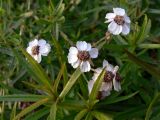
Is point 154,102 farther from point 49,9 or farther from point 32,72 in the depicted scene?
point 49,9

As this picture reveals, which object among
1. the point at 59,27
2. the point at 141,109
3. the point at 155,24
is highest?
the point at 59,27

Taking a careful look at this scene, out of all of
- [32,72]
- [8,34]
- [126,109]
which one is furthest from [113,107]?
[8,34]

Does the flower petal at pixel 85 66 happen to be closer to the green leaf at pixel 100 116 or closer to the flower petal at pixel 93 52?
the flower petal at pixel 93 52

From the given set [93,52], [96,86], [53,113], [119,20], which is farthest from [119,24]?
[53,113]

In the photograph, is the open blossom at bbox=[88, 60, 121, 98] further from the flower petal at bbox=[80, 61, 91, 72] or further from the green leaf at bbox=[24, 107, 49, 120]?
the green leaf at bbox=[24, 107, 49, 120]

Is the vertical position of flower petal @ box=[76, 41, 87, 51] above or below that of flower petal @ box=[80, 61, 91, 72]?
above

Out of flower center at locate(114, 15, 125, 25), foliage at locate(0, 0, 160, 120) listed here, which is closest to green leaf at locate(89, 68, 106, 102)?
foliage at locate(0, 0, 160, 120)

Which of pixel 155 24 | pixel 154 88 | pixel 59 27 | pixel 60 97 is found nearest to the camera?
pixel 60 97

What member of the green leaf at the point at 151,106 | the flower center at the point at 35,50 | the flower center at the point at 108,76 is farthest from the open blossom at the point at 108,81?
the flower center at the point at 35,50
